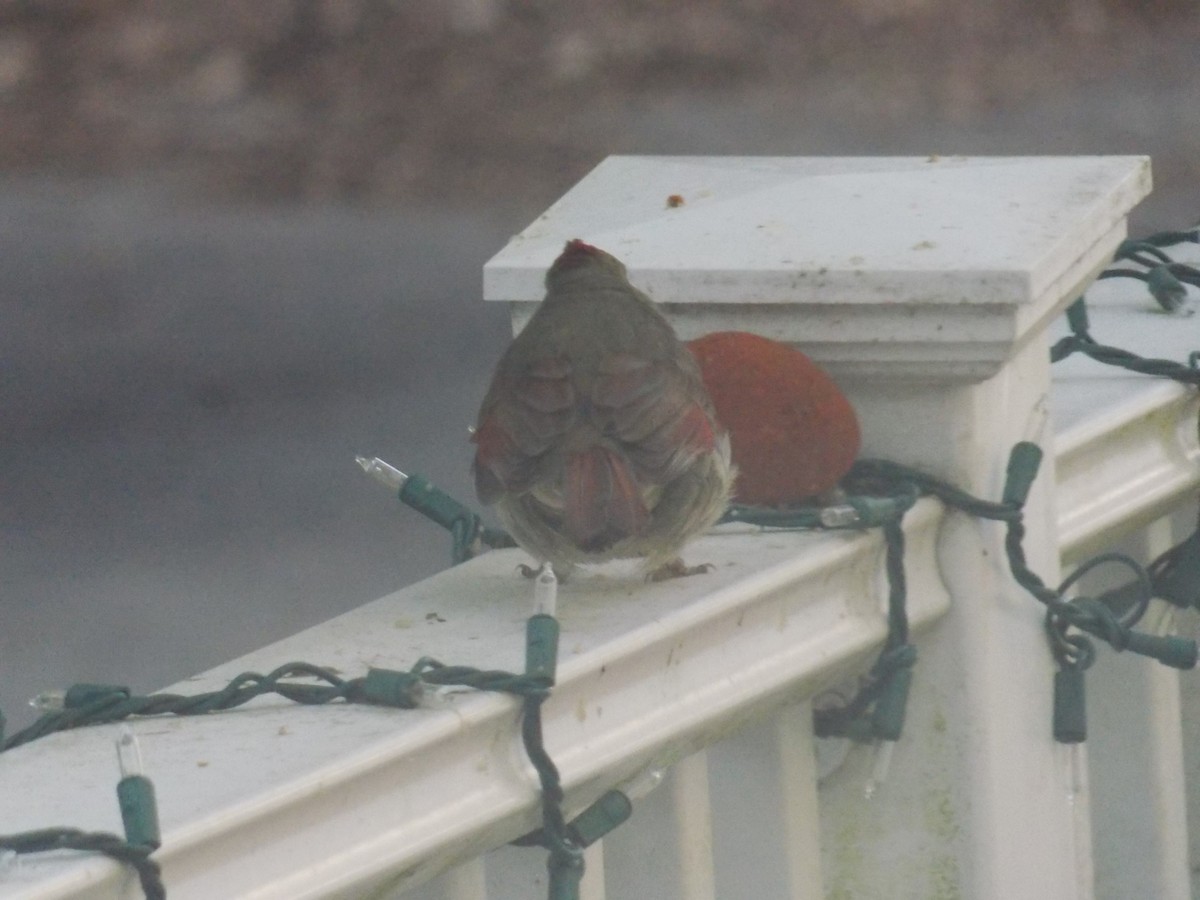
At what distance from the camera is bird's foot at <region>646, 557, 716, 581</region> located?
1818 millimetres

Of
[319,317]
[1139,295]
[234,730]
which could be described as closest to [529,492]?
[234,730]

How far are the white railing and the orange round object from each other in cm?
4

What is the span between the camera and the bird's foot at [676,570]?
1.82 metres

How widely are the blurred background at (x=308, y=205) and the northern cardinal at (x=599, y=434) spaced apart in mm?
1158

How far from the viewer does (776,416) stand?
75.6 inches

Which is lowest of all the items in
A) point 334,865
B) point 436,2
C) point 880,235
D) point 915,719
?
point 915,719

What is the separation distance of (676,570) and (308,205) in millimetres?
2361

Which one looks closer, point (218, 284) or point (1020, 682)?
point (1020, 682)

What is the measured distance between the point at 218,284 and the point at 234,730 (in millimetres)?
3283

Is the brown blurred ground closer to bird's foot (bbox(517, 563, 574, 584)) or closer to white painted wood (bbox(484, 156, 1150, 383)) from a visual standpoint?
white painted wood (bbox(484, 156, 1150, 383))

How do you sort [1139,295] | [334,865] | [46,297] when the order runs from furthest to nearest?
1. [46,297]
2. [1139,295]
3. [334,865]

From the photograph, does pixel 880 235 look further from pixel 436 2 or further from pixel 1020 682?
pixel 436 2

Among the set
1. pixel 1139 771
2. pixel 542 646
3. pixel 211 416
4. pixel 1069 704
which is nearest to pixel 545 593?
pixel 542 646

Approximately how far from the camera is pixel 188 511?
4824mm
